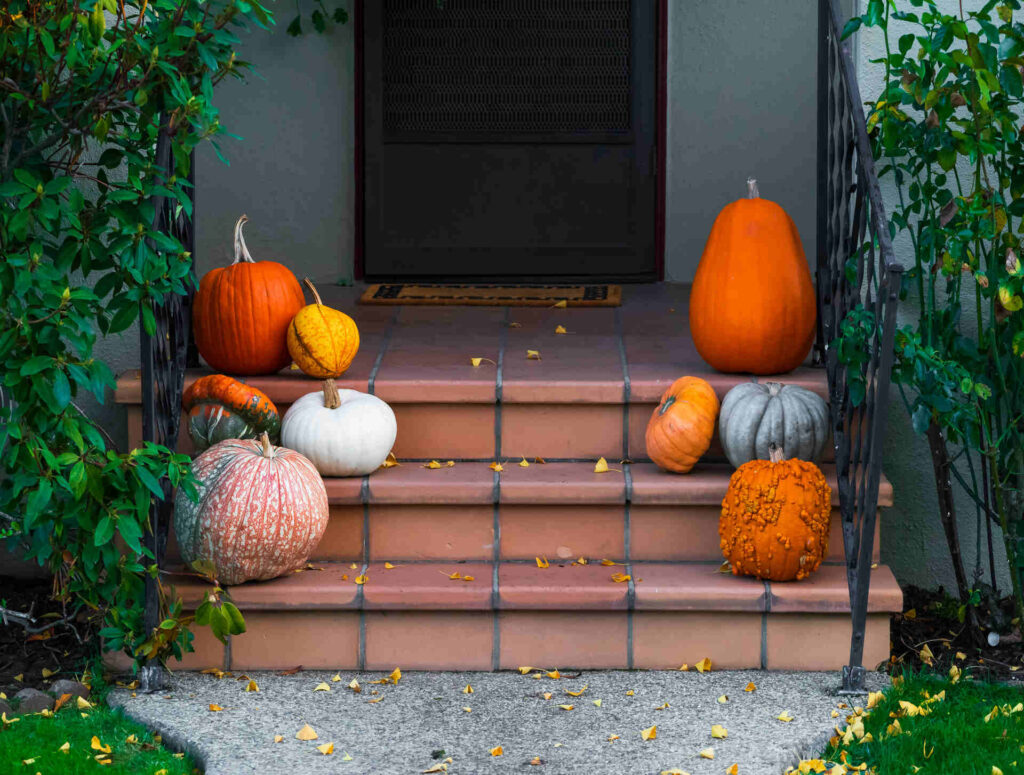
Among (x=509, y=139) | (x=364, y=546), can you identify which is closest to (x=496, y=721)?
(x=364, y=546)

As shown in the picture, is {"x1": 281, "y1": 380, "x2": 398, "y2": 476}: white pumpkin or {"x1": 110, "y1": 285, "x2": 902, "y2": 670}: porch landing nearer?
{"x1": 110, "y1": 285, "x2": 902, "y2": 670}: porch landing

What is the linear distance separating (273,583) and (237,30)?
331 centimetres

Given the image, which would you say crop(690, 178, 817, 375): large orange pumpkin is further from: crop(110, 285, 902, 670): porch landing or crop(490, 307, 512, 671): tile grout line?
crop(490, 307, 512, 671): tile grout line

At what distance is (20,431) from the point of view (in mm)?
2969

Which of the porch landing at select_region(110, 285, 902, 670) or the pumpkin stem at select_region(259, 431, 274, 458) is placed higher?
the pumpkin stem at select_region(259, 431, 274, 458)

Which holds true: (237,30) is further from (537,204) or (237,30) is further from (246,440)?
(246,440)

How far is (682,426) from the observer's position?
12.1ft

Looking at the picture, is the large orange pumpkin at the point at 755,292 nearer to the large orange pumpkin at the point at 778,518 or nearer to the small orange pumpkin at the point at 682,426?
the small orange pumpkin at the point at 682,426

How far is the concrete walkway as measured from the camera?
289 centimetres

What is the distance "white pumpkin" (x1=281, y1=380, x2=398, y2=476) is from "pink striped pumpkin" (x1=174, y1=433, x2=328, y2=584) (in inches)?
6.7

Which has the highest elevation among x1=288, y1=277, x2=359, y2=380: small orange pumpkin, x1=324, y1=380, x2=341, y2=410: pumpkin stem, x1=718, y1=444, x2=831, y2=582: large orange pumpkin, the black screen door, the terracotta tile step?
the black screen door

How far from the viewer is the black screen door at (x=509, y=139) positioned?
5.80 meters

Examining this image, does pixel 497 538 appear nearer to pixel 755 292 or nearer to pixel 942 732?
pixel 755 292

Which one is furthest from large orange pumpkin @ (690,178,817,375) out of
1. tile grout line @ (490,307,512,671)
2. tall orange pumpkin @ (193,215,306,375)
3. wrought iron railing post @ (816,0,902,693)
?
tall orange pumpkin @ (193,215,306,375)
